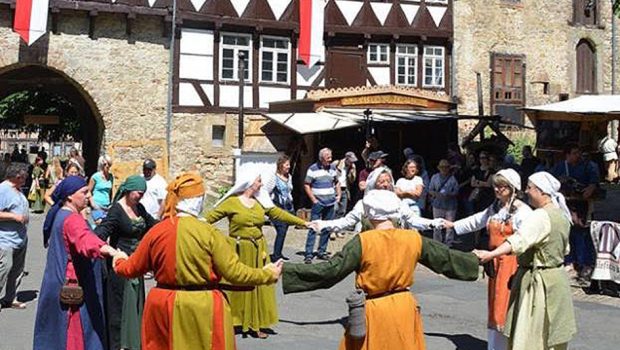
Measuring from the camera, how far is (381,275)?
5.11 metres

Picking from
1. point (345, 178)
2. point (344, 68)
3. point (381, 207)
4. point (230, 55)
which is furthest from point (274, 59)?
point (381, 207)

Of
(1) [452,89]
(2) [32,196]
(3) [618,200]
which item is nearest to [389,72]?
(1) [452,89]

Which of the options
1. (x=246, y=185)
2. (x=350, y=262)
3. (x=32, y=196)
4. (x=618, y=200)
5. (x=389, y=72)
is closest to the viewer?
(x=350, y=262)

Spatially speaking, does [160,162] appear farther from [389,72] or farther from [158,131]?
[389,72]

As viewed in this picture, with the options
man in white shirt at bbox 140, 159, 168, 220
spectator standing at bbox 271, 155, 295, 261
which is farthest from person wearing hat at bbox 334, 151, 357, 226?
man in white shirt at bbox 140, 159, 168, 220

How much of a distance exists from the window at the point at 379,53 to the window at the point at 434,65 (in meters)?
1.47

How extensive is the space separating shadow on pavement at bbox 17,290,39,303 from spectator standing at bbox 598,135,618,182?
1316 cm

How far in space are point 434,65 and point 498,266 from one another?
22.3 m

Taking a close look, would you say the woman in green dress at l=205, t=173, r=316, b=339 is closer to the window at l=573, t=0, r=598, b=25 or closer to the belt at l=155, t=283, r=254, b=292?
the belt at l=155, t=283, r=254, b=292

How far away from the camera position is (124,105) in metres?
25.1

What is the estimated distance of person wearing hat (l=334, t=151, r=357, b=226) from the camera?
56.4 ft

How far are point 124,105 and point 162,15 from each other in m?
2.90

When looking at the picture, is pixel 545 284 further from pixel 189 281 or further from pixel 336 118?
pixel 336 118

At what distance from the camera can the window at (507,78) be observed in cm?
3012
